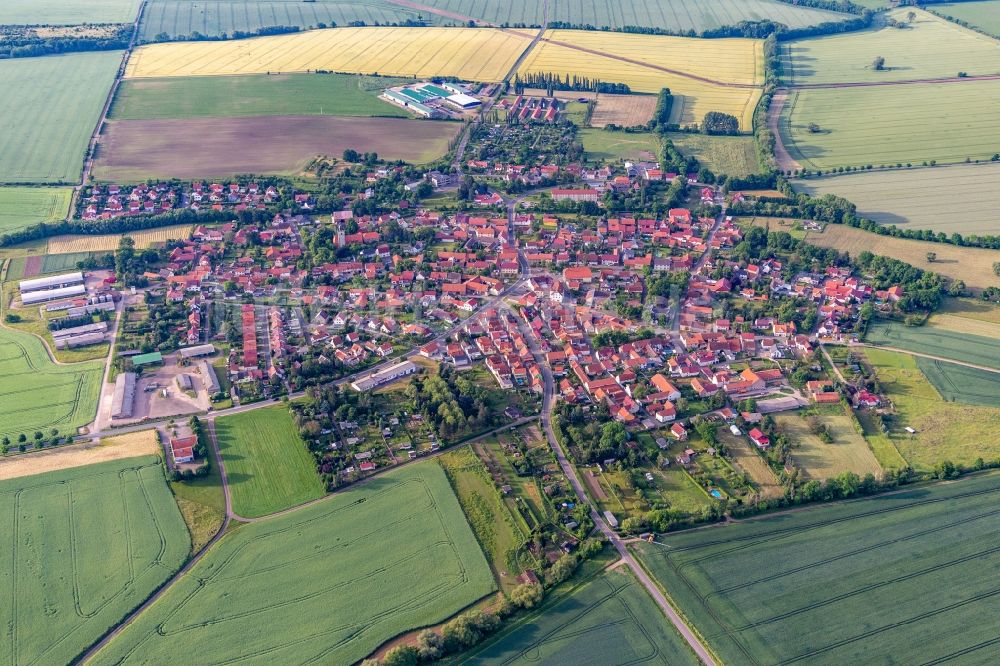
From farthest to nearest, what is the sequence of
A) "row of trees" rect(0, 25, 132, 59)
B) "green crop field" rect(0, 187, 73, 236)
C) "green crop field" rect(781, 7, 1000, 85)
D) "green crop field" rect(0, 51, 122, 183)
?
1. "row of trees" rect(0, 25, 132, 59)
2. "green crop field" rect(781, 7, 1000, 85)
3. "green crop field" rect(0, 51, 122, 183)
4. "green crop field" rect(0, 187, 73, 236)

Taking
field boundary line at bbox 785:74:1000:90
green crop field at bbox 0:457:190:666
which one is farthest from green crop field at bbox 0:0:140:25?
green crop field at bbox 0:457:190:666

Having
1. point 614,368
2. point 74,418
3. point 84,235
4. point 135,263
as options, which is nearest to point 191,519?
point 74,418

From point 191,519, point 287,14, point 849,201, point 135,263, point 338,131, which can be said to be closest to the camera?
point 191,519

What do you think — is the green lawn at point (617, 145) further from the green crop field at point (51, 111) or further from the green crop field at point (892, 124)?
the green crop field at point (51, 111)

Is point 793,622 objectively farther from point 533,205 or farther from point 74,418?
point 533,205

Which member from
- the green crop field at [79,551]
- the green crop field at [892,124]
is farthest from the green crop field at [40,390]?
the green crop field at [892,124]

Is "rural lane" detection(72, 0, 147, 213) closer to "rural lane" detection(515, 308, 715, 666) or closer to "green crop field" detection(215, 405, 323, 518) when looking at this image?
"green crop field" detection(215, 405, 323, 518)
